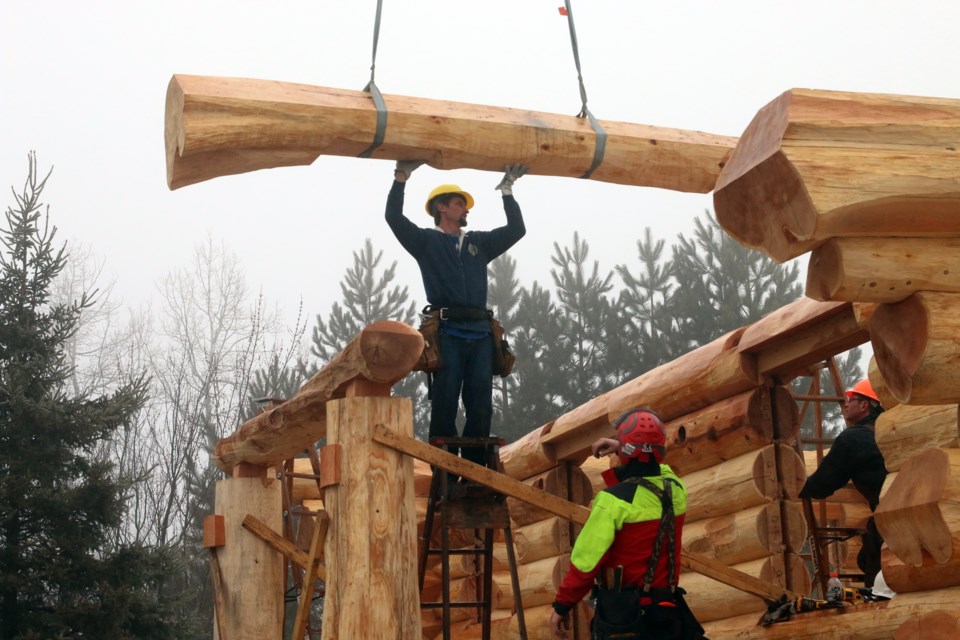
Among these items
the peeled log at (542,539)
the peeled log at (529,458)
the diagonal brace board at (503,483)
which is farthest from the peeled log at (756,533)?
the peeled log at (529,458)

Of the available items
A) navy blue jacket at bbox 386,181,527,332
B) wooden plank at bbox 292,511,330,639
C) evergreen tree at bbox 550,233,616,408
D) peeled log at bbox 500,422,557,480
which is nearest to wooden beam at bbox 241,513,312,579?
wooden plank at bbox 292,511,330,639

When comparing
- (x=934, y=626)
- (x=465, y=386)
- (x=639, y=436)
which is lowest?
(x=934, y=626)

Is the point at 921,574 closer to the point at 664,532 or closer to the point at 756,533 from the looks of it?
the point at 664,532

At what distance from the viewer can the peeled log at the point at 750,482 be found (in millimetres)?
8805

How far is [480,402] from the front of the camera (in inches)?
305

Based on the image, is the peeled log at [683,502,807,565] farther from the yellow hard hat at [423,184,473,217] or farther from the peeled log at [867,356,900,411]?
the yellow hard hat at [423,184,473,217]

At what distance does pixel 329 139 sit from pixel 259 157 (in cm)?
41

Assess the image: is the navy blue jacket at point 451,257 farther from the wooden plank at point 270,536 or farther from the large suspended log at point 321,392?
the wooden plank at point 270,536

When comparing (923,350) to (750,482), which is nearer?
(923,350)

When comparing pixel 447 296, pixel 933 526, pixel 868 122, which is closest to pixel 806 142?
pixel 868 122

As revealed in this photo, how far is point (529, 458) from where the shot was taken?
11570 mm

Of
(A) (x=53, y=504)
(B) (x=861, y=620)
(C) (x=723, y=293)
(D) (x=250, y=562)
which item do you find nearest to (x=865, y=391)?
(B) (x=861, y=620)

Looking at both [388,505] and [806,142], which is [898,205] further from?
[388,505]

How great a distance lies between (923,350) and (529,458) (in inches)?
269
